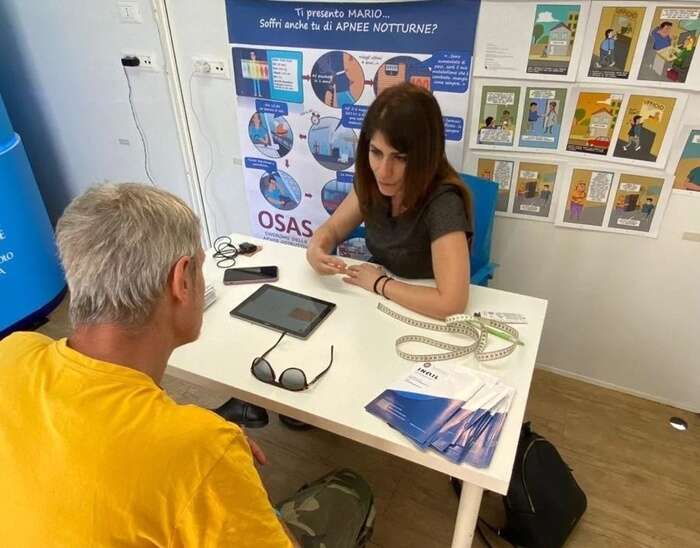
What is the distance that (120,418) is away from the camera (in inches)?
25.8

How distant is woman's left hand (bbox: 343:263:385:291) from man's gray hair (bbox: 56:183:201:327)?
748 mm

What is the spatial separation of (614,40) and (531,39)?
252 mm

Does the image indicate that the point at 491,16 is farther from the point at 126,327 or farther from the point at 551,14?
the point at 126,327

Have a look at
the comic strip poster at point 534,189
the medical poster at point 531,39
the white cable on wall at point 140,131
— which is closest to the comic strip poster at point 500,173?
the comic strip poster at point 534,189

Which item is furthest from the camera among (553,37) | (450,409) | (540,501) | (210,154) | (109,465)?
(210,154)

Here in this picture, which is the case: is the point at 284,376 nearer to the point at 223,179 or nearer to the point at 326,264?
the point at 326,264

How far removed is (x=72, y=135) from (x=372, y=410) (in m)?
2.70

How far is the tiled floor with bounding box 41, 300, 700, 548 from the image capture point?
5.07 feet

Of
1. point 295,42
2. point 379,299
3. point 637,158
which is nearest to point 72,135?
point 295,42

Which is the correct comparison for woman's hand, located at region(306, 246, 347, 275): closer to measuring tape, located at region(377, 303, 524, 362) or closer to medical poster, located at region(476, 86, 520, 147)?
measuring tape, located at region(377, 303, 524, 362)

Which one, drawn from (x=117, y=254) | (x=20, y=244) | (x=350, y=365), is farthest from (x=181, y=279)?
(x=20, y=244)

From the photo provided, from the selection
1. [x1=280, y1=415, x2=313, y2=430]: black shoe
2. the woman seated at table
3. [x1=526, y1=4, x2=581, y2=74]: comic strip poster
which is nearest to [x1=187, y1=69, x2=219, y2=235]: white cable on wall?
the woman seated at table

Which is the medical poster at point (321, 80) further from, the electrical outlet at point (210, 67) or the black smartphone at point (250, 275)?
the black smartphone at point (250, 275)

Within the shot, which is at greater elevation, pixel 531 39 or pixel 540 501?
pixel 531 39
